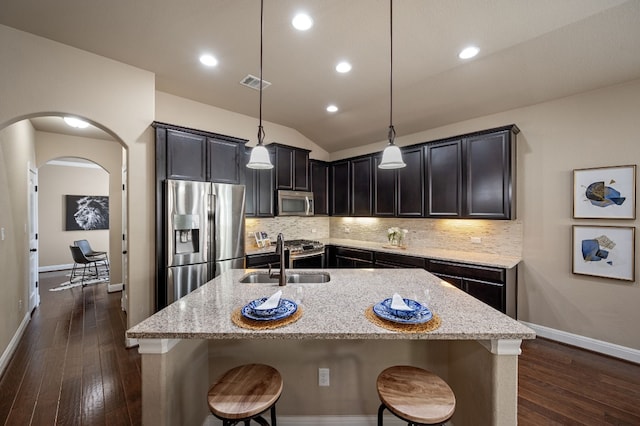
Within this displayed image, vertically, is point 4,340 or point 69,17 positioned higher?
point 69,17

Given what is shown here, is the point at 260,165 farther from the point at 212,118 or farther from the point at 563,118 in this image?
the point at 563,118

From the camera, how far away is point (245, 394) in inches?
50.6

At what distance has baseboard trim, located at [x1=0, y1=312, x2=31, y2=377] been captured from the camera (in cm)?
254

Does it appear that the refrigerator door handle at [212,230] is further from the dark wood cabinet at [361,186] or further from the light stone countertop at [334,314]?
the dark wood cabinet at [361,186]

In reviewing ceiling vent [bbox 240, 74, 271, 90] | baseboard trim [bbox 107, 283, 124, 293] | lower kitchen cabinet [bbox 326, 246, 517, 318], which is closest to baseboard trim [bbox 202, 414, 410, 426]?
lower kitchen cabinet [bbox 326, 246, 517, 318]

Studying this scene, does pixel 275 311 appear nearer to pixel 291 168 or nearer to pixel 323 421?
pixel 323 421

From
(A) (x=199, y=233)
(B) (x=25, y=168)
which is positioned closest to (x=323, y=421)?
(A) (x=199, y=233)

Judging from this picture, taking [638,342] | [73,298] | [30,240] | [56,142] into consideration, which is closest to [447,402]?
[638,342]

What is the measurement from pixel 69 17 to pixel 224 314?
114 inches

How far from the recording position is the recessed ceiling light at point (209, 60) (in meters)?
2.76

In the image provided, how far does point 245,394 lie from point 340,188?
165 inches

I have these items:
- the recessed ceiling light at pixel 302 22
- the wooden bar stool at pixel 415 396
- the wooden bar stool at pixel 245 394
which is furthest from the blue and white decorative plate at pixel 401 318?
the recessed ceiling light at pixel 302 22

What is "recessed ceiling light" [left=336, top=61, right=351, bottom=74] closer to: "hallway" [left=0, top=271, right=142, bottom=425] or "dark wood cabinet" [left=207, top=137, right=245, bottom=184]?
"dark wood cabinet" [left=207, top=137, right=245, bottom=184]

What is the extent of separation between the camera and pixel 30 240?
12.9ft
